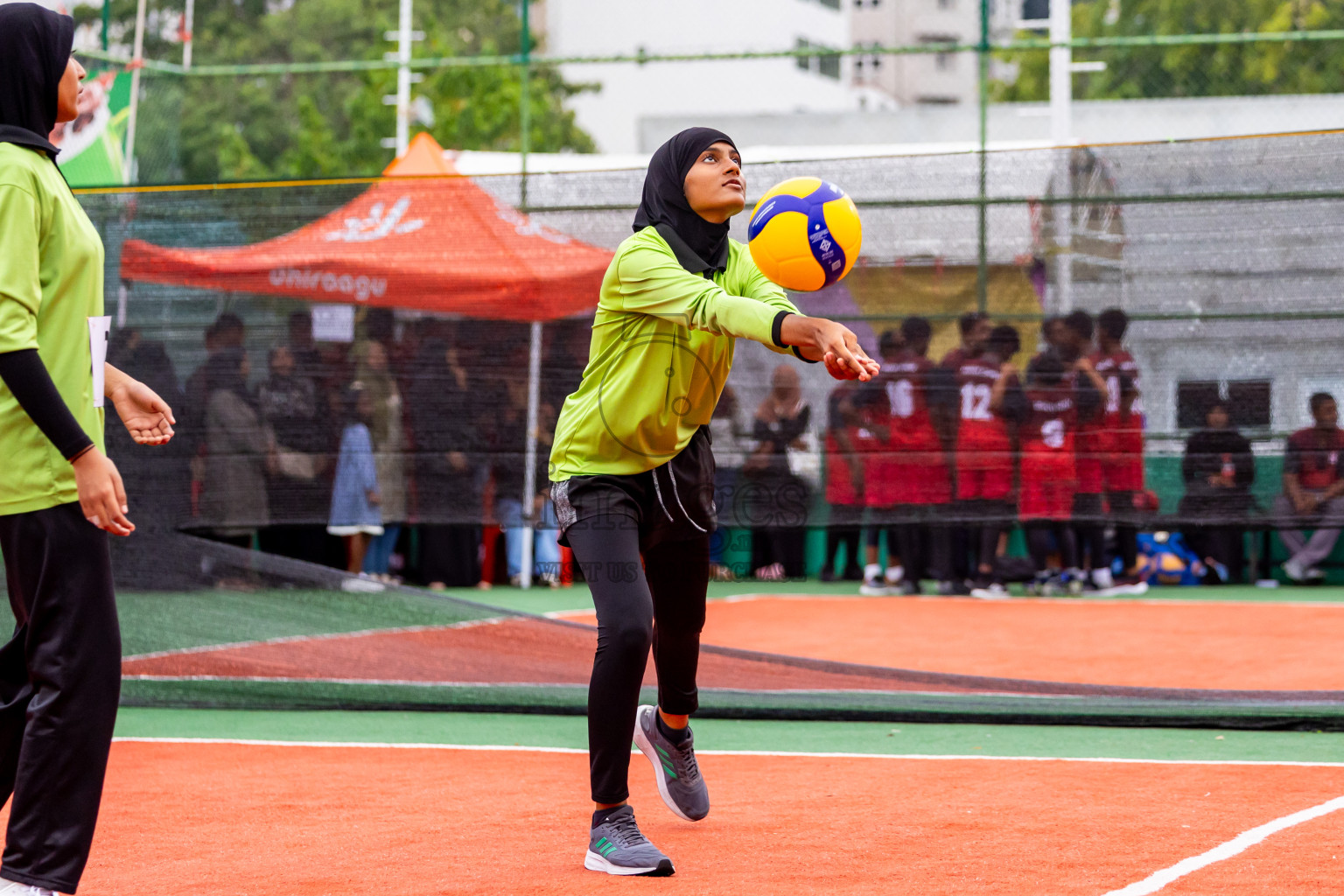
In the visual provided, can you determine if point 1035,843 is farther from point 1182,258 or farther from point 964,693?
point 1182,258

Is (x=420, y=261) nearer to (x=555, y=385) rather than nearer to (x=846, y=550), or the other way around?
(x=555, y=385)

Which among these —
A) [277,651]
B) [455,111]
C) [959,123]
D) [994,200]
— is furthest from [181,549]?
[455,111]

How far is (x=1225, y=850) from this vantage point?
4984 mm

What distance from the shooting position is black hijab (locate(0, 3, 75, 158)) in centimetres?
392

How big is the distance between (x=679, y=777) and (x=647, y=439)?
3.93ft

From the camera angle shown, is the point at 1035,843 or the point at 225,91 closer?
the point at 1035,843

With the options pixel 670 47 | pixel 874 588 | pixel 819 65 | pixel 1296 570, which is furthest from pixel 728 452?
pixel 819 65

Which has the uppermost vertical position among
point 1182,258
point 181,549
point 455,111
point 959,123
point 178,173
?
point 455,111

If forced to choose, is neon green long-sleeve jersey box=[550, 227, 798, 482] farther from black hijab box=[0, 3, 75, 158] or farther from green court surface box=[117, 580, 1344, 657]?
green court surface box=[117, 580, 1344, 657]

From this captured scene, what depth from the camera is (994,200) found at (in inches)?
351

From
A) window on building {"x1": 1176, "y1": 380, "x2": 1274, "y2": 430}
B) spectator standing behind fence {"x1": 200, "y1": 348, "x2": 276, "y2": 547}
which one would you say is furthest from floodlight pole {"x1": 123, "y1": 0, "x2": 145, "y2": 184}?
window on building {"x1": 1176, "y1": 380, "x2": 1274, "y2": 430}

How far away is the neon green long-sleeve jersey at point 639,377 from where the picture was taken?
193 inches

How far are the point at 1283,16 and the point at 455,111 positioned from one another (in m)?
18.8

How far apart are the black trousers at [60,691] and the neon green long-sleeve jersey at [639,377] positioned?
1.56 meters
